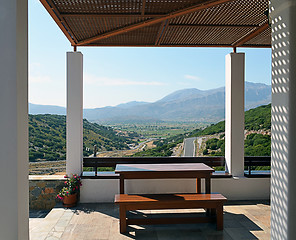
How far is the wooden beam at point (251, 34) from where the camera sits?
15.5 ft

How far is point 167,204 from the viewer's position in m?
4.07

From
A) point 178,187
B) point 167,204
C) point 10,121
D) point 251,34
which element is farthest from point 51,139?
point 10,121

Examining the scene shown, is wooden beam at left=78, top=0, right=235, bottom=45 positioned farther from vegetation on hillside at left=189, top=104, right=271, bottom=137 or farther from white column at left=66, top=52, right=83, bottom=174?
vegetation on hillside at left=189, top=104, right=271, bottom=137

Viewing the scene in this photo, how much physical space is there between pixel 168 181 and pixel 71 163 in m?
1.86

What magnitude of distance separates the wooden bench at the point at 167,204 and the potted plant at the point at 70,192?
4.26ft

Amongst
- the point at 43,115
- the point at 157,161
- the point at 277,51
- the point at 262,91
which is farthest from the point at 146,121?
the point at 277,51

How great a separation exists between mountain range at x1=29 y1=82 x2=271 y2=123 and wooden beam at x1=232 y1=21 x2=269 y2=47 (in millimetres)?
10128

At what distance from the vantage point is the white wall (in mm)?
5527

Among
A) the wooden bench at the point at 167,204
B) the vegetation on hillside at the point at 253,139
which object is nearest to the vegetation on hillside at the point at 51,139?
the vegetation on hillside at the point at 253,139

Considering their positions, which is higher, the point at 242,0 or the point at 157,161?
the point at 242,0

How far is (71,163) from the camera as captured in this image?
5.54 metres

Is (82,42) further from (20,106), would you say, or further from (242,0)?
(20,106)

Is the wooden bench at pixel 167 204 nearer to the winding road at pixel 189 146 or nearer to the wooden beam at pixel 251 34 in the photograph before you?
the wooden beam at pixel 251 34

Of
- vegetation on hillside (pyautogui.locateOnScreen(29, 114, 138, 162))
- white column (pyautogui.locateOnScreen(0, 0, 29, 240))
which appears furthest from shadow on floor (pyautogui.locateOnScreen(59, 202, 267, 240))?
vegetation on hillside (pyautogui.locateOnScreen(29, 114, 138, 162))
